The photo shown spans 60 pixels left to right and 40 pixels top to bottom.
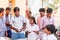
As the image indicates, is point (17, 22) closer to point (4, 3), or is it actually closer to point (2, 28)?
point (2, 28)

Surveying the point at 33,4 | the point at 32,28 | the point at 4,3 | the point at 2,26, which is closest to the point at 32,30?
the point at 32,28

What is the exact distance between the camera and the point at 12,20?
384cm

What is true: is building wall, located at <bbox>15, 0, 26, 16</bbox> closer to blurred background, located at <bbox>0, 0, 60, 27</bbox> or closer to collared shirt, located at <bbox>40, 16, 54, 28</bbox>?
blurred background, located at <bbox>0, 0, 60, 27</bbox>

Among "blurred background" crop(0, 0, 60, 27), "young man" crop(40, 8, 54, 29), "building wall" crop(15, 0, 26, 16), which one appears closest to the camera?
"young man" crop(40, 8, 54, 29)

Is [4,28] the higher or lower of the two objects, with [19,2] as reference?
lower

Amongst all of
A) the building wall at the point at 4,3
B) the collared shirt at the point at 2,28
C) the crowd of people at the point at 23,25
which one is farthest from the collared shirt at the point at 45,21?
the building wall at the point at 4,3

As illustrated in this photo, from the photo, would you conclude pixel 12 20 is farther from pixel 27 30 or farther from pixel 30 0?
pixel 30 0

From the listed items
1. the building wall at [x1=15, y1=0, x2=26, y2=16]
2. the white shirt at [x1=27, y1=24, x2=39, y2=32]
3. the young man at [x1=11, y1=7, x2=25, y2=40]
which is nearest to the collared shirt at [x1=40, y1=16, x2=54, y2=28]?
the white shirt at [x1=27, y1=24, x2=39, y2=32]

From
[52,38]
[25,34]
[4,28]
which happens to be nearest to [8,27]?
[4,28]

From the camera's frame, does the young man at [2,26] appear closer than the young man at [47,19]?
No

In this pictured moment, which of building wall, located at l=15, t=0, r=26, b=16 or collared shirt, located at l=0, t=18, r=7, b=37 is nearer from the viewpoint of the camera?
collared shirt, located at l=0, t=18, r=7, b=37

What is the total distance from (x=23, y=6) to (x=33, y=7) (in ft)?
1.00

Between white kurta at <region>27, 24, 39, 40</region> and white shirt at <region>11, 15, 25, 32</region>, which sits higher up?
white shirt at <region>11, 15, 25, 32</region>

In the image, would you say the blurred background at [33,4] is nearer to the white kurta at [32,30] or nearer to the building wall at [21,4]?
the building wall at [21,4]
